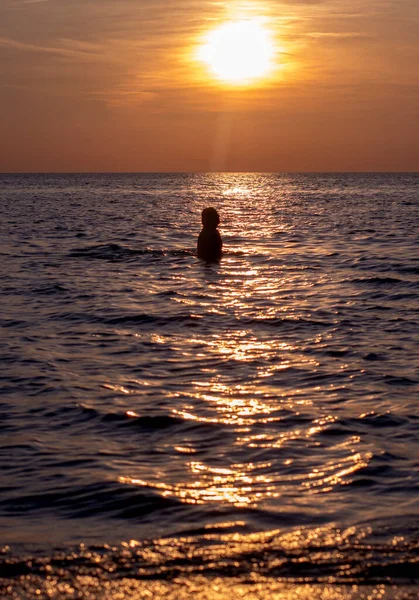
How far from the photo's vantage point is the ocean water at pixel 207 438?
4980mm

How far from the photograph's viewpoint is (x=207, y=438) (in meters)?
7.37

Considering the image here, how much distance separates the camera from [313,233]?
3516 centimetres

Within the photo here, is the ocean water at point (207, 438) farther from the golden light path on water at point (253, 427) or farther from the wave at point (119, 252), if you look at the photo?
the wave at point (119, 252)

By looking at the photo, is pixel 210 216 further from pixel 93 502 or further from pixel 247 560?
pixel 247 560

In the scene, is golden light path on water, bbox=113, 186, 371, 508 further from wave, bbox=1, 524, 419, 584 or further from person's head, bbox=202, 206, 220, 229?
person's head, bbox=202, 206, 220, 229

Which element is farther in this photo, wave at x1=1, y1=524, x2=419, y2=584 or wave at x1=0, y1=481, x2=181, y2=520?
wave at x1=0, y1=481, x2=181, y2=520

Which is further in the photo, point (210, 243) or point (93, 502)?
point (210, 243)

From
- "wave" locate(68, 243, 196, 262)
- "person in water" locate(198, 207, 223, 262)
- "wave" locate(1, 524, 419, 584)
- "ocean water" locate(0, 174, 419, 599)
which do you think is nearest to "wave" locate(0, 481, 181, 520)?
"ocean water" locate(0, 174, 419, 599)

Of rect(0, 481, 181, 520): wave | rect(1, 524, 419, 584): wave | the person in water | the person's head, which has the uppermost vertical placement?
the person's head

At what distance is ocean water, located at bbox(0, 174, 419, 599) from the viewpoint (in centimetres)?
498

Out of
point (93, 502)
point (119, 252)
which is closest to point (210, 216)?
point (119, 252)

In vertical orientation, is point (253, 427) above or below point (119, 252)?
below

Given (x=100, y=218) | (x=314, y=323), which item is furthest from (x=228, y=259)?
(x=100, y=218)

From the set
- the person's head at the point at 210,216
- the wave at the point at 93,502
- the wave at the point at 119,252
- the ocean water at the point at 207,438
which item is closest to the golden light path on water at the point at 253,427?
the ocean water at the point at 207,438
